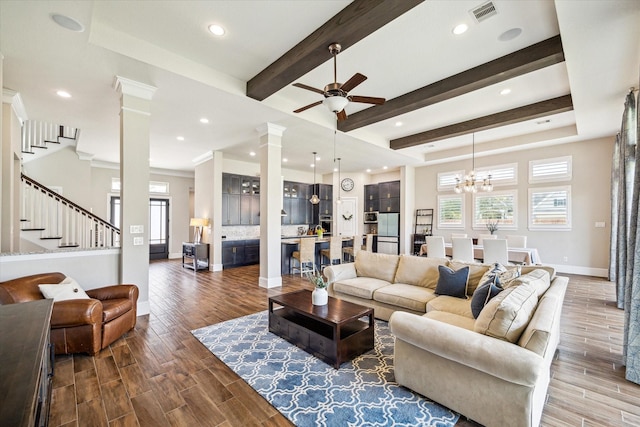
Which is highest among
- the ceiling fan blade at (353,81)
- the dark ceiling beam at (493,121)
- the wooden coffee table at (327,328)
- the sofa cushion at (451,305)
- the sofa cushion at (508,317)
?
the dark ceiling beam at (493,121)

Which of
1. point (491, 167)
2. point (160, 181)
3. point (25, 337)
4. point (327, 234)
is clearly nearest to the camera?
point (25, 337)

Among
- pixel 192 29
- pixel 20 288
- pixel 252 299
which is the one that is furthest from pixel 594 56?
pixel 20 288

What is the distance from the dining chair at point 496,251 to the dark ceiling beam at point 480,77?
2.75 m

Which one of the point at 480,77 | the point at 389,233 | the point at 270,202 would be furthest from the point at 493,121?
the point at 389,233

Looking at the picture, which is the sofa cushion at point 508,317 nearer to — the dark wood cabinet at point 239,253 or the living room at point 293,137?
the living room at point 293,137

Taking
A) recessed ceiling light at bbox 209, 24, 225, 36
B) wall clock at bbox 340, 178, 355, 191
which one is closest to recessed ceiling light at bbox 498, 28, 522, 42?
recessed ceiling light at bbox 209, 24, 225, 36

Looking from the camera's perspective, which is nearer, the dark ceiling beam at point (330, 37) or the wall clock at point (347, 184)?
the dark ceiling beam at point (330, 37)

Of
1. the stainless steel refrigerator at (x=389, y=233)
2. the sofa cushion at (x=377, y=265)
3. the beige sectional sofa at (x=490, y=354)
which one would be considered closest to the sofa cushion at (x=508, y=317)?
the beige sectional sofa at (x=490, y=354)

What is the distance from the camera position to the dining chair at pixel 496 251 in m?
5.00

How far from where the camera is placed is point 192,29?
303 cm

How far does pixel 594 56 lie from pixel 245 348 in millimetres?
4998

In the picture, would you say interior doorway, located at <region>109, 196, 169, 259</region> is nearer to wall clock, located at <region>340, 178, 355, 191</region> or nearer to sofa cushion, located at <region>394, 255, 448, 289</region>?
wall clock, located at <region>340, 178, 355, 191</region>

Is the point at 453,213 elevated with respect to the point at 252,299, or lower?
elevated

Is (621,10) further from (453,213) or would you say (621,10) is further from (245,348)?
(453,213)
